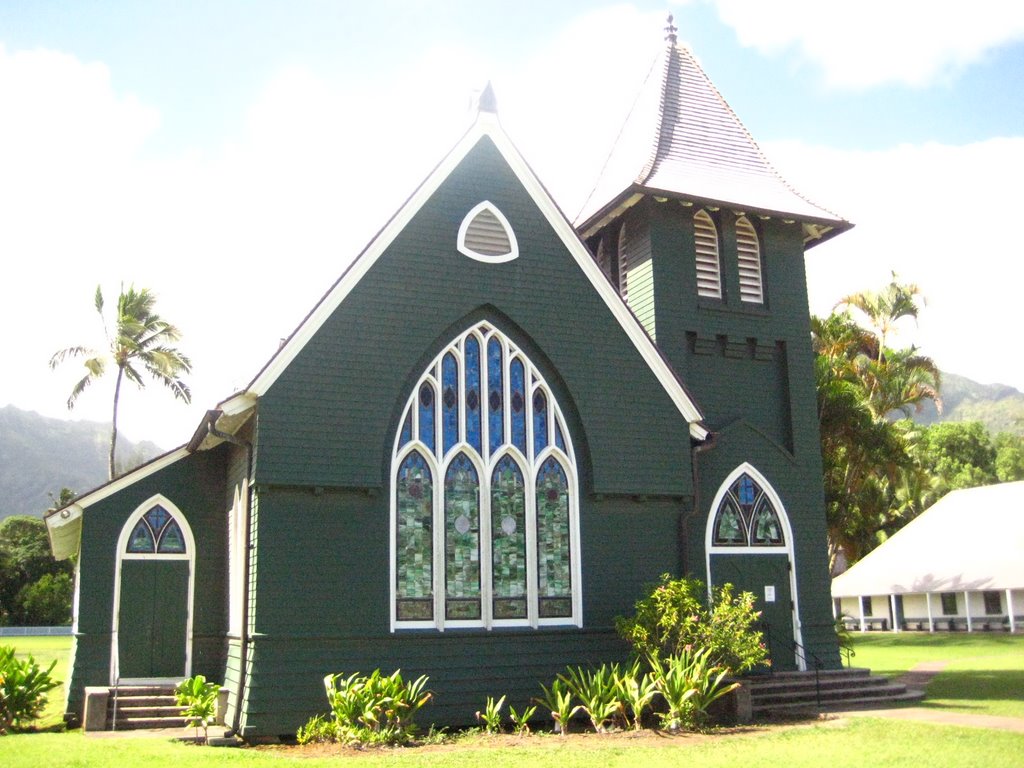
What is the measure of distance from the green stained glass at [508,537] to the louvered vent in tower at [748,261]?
714cm

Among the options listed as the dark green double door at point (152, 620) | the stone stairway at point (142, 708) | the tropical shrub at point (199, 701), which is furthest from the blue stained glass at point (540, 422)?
the stone stairway at point (142, 708)

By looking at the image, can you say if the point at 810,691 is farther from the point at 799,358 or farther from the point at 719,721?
the point at 799,358

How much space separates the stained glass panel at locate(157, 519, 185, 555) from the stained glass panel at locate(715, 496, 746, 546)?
9.83 m

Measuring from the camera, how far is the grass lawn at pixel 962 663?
58.0 ft

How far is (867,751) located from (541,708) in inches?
209

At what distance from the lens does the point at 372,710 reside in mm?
13992

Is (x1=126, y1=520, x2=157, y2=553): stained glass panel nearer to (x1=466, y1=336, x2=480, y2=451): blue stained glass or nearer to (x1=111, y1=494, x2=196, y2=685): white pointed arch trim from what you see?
(x1=111, y1=494, x2=196, y2=685): white pointed arch trim

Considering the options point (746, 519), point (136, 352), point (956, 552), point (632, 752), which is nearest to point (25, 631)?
point (136, 352)

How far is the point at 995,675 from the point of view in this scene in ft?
74.6

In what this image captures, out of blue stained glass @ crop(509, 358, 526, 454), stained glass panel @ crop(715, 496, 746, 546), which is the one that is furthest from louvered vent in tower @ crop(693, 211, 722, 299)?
blue stained glass @ crop(509, 358, 526, 454)

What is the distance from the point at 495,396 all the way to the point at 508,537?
93.7 inches

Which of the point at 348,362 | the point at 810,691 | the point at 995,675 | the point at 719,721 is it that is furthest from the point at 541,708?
the point at 995,675

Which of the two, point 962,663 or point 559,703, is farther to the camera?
point 962,663

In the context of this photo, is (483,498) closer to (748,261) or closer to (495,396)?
(495,396)
